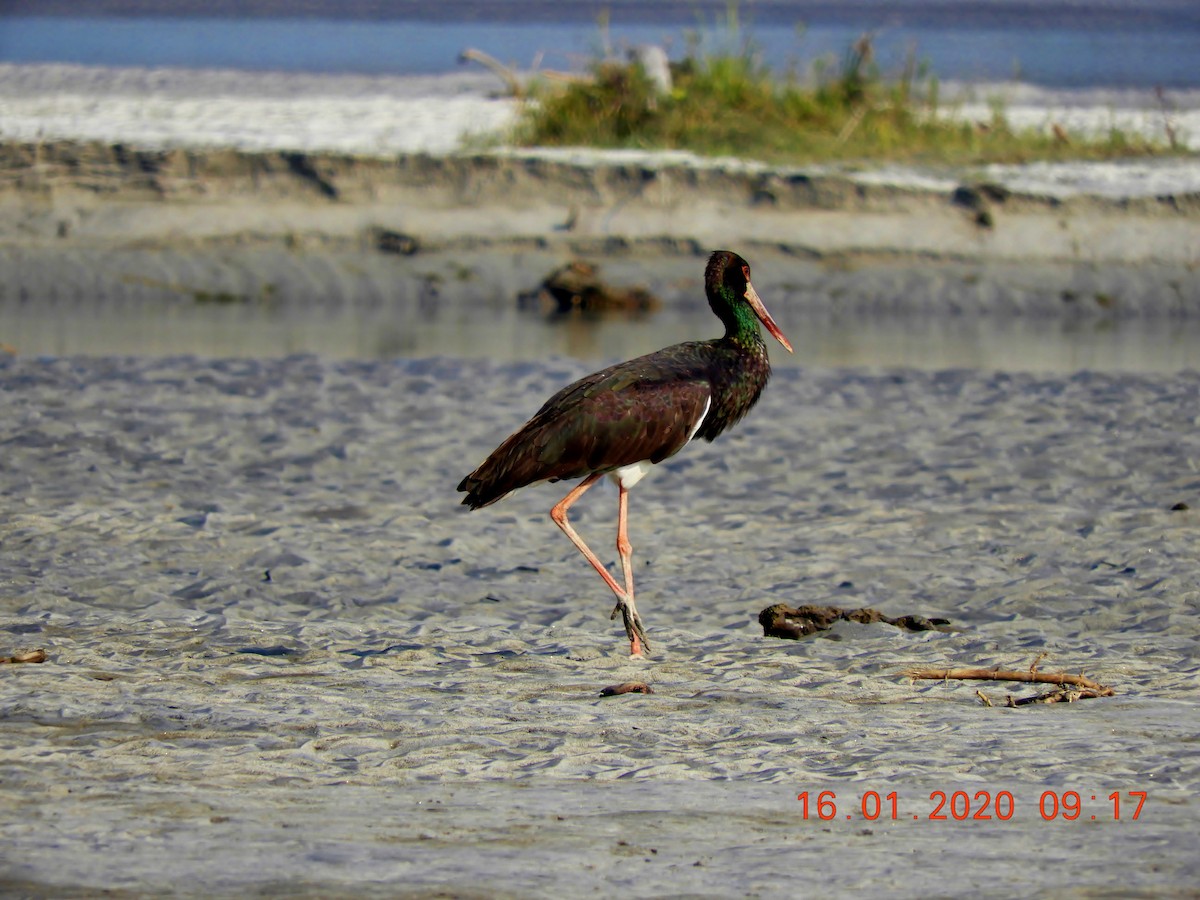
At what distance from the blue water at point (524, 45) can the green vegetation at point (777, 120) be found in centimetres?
179

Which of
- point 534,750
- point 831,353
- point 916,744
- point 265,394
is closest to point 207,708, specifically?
point 534,750

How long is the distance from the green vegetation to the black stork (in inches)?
483

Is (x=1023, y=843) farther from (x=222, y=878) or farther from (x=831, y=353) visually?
(x=831, y=353)

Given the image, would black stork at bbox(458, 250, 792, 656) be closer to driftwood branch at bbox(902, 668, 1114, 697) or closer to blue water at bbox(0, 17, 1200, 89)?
driftwood branch at bbox(902, 668, 1114, 697)

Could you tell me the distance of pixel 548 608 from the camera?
6582 mm

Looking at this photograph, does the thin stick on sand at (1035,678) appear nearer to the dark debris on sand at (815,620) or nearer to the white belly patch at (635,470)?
the dark debris on sand at (815,620)

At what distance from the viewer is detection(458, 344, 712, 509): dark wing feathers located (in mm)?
6234

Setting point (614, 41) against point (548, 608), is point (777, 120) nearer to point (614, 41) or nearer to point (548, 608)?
point (614, 41)

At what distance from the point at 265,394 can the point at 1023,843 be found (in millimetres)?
7728

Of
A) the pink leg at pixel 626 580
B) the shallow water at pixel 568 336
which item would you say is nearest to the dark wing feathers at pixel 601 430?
the pink leg at pixel 626 580

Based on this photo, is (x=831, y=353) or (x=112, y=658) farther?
(x=831, y=353)

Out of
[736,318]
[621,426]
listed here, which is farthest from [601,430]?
[736,318]

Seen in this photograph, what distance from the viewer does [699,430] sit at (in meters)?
6.55
